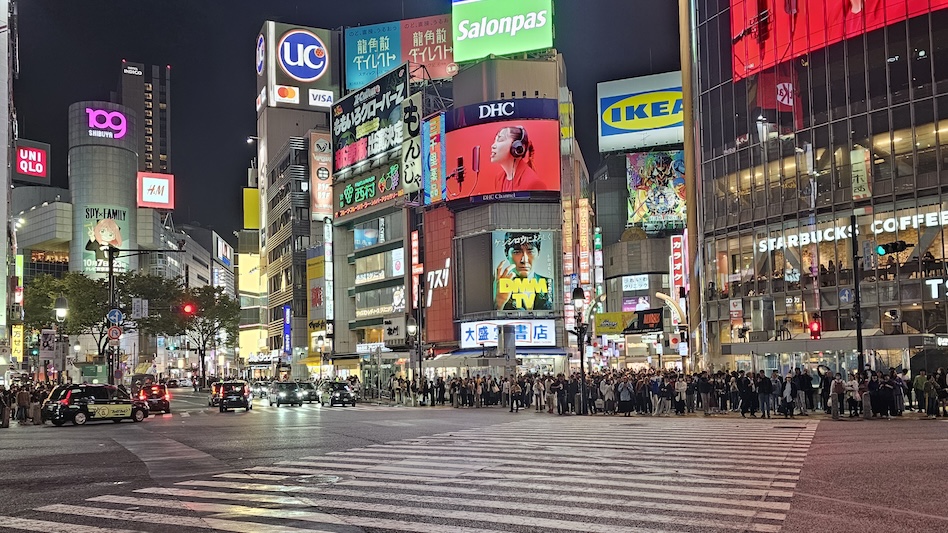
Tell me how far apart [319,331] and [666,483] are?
3197 inches

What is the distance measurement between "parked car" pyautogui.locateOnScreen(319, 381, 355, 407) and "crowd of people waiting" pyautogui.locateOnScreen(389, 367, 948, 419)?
1034 centimetres

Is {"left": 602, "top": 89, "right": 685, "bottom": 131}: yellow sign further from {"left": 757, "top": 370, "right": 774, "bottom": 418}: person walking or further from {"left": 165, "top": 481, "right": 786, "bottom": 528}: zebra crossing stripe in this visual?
{"left": 165, "top": 481, "right": 786, "bottom": 528}: zebra crossing stripe

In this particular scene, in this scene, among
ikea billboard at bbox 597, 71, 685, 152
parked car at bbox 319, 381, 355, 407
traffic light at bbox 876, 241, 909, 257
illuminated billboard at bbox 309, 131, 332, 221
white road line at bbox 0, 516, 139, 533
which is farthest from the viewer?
ikea billboard at bbox 597, 71, 685, 152

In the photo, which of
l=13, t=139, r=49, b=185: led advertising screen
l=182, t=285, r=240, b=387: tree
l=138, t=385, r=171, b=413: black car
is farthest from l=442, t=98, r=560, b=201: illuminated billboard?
l=13, t=139, r=49, b=185: led advertising screen

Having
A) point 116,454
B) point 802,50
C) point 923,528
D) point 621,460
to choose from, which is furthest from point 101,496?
point 802,50

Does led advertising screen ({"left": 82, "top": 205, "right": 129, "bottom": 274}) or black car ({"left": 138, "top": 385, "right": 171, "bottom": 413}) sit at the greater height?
led advertising screen ({"left": 82, "top": 205, "right": 129, "bottom": 274})

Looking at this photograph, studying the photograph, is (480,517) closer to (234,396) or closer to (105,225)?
(234,396)

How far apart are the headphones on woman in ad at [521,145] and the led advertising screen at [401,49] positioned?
86.7ft

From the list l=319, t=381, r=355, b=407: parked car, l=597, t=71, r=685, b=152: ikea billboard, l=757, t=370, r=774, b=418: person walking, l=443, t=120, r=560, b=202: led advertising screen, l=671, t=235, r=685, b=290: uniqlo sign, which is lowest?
l=319, t=381, r=355, b=407: parked car

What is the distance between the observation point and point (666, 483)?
13.0 metres

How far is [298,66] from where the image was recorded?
119 meters

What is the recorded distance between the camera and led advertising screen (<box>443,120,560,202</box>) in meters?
67.6

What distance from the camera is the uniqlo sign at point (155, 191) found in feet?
478

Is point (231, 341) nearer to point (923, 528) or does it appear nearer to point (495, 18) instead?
point (495, 18)
